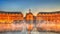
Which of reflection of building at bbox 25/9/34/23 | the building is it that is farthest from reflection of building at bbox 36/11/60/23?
the building

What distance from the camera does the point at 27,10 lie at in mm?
2826

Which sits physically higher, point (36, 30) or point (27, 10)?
point (27, 10)

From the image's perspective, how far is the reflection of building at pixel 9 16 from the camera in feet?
9.28

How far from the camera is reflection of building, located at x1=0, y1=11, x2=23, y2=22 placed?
9.28ft

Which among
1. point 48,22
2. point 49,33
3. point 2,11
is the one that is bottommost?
point 49,33

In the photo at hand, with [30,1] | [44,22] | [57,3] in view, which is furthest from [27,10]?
[57,3]

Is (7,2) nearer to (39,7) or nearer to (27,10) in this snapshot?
(27,10)

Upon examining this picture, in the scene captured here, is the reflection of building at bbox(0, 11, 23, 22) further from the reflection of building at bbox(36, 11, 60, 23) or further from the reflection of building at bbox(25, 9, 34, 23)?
the reflection of building at bbox(36, 11, 60, 23)

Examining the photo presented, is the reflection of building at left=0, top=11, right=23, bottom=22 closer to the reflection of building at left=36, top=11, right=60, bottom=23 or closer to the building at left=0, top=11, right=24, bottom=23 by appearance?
the building at left=0, top=11, right=24, bottom=23

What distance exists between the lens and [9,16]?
2.83m

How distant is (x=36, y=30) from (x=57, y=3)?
0.61 m

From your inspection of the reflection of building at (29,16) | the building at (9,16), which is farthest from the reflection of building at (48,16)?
the building at (9,16)

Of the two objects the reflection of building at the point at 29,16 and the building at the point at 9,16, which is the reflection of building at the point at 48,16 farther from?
the building at the point at 9,16

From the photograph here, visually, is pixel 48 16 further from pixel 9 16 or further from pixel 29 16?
pixel 9 16
